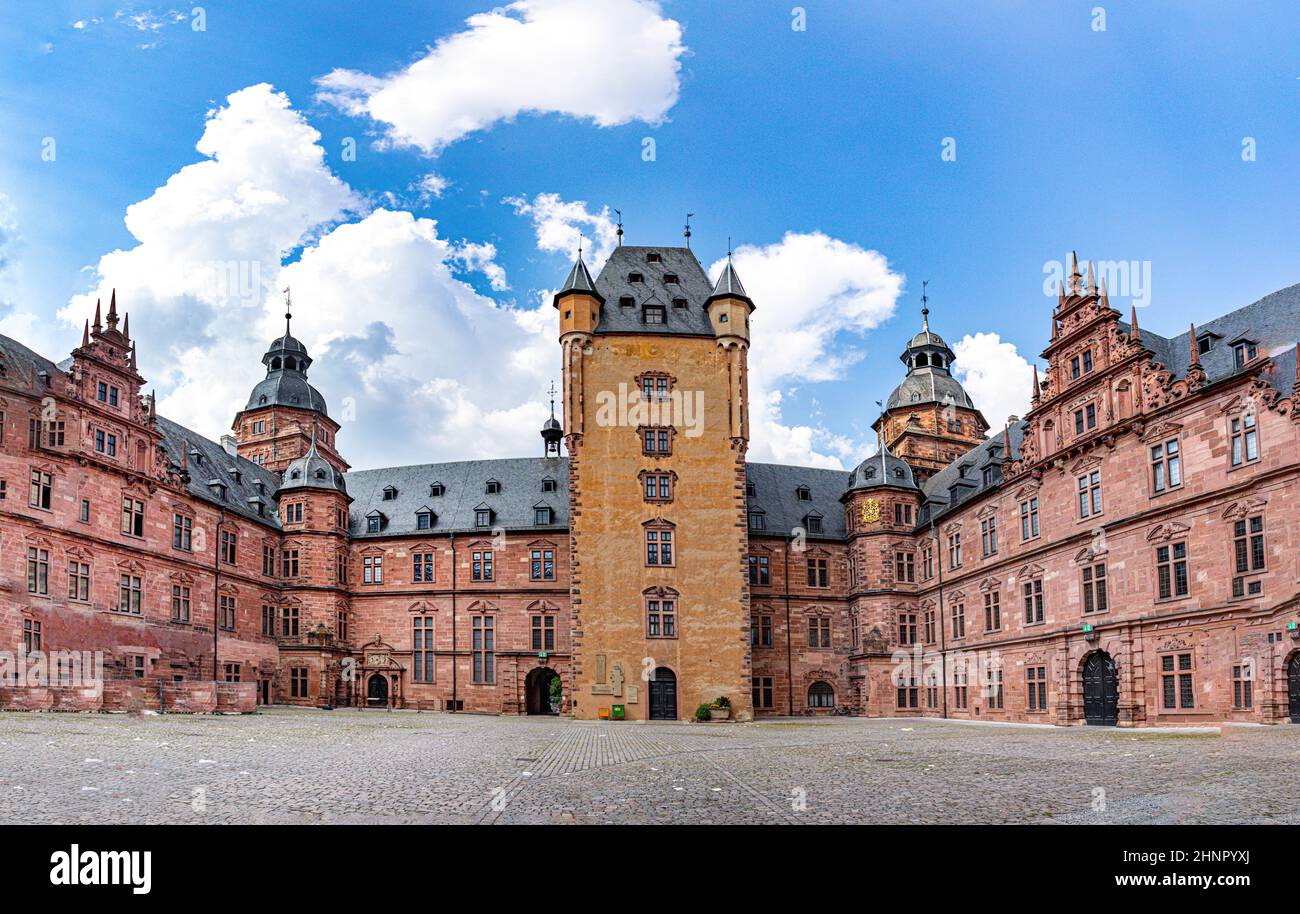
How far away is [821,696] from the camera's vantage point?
6009 centimetres

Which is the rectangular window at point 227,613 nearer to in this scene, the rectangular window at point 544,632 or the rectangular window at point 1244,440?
the rectangular window at point 544,632

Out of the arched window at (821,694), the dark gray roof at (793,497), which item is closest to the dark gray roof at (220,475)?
the dark gray roof at (793,497)

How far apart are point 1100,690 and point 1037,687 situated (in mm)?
4752

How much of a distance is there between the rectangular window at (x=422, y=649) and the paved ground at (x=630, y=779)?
3376 cm

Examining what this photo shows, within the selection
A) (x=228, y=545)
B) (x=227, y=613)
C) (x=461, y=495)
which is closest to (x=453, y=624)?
(x=461, y=495)

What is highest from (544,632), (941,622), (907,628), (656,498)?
(656,498)

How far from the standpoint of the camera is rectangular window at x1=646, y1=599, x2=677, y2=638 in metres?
51.2

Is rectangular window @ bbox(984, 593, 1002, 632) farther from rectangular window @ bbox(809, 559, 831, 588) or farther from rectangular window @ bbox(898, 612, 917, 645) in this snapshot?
rectangular window @ bbox(809, 559, 831, 588)

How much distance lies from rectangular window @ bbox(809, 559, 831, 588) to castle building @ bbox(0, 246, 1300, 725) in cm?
33

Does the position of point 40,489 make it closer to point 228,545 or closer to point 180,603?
point 180,603

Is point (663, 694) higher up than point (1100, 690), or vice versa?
point (1100, 690)

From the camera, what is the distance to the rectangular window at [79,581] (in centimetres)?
4353
